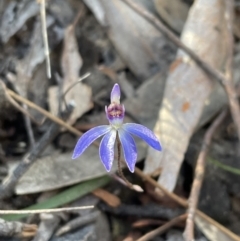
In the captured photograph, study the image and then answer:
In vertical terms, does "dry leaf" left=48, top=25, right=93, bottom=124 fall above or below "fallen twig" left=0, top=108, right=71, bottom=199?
above

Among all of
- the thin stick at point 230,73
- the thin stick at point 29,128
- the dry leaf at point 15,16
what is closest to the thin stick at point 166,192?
the thin stick at point 29,128

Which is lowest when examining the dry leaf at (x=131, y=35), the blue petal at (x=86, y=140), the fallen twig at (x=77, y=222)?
the fallen twig at (x=77, y=222)

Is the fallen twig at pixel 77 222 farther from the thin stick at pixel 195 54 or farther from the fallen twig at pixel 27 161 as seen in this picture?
the thin stick at pixel 195 54

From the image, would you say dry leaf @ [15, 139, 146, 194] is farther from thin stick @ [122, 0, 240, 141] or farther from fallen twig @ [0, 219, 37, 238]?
thin stick @ [122, 0, 240, 141]

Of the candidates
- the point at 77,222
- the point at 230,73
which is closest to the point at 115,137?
the point at 77,222

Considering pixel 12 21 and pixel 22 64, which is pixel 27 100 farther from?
pixel 12 21

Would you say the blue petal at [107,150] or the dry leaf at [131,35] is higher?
the dry leaf at [131,35]

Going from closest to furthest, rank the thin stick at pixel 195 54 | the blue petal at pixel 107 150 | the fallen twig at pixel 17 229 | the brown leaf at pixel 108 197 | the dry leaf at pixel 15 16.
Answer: the blue petal at pixel 107 150 → the fallen twig at pixel 17 229 → the brown leaf at pixel 108 197 → the thin stick at pixel 195 54 → the dry leaf at pixel 15 16

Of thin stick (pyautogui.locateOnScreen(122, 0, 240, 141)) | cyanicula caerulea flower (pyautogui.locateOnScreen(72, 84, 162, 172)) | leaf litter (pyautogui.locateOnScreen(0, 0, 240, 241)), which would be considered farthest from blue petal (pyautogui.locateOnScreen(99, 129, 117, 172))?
thin stick (pyautogui.locateOnScreen(122, 0, 240, 141))
